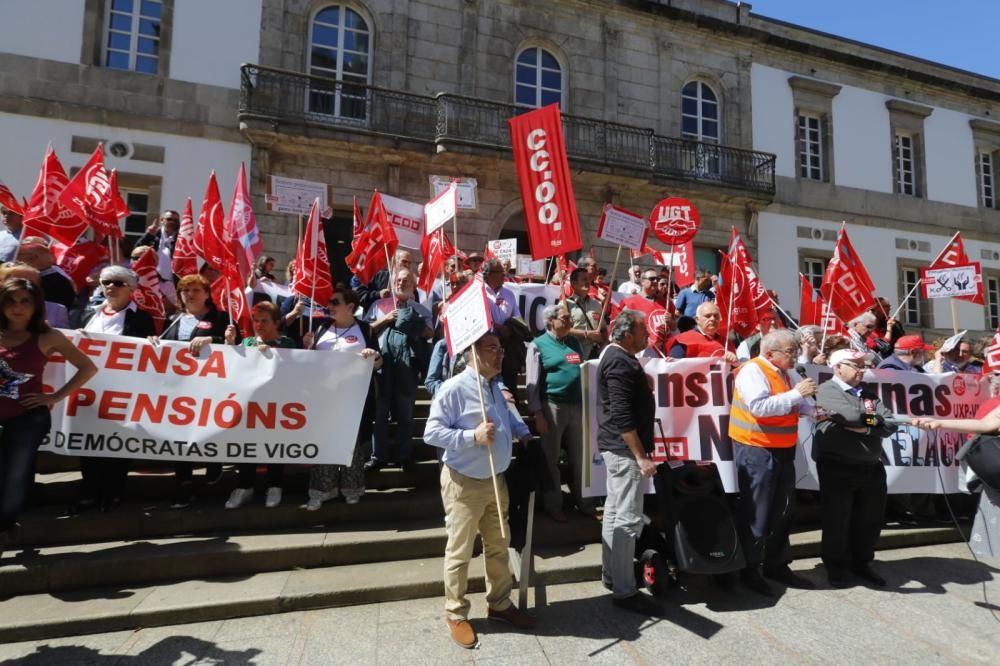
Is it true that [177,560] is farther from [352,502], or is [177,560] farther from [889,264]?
[889,264]

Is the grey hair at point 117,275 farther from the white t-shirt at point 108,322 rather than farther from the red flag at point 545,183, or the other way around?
the red flag at point 545,183

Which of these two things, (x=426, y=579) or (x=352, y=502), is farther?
(x=352, y=502)

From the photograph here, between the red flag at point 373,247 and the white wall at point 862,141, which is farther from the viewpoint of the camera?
the white wall at point 862,141

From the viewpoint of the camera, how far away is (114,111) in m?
10.8

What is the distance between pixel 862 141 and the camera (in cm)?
1736

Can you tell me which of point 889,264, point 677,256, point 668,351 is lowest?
point 668,351

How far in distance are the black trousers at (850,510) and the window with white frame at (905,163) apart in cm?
1806

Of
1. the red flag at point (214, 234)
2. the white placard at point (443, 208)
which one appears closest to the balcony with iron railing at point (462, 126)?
the white placard at point (443, 208)

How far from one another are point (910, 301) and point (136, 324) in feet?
68.9

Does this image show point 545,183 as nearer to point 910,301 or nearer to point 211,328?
point 211,328

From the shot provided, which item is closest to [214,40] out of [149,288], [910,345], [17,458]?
[149,288]

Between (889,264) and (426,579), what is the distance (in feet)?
62.0

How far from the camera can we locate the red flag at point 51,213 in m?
5.68

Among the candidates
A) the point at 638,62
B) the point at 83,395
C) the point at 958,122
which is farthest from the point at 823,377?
the point at 958,122
